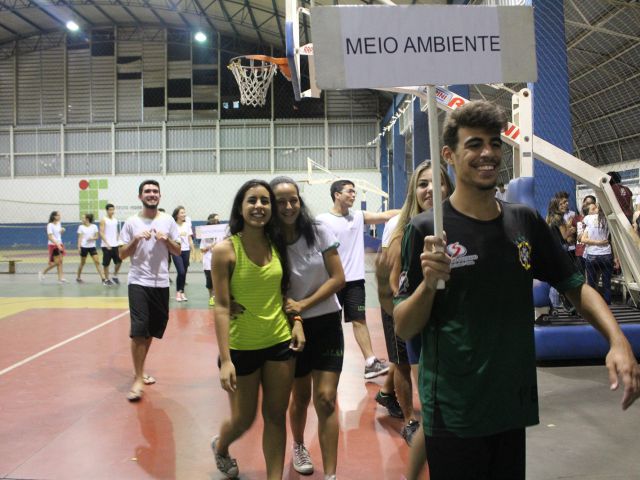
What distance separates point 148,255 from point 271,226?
2.34 m

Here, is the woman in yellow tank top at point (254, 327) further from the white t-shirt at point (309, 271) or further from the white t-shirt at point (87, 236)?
the white t-shirt at point (87, 236)

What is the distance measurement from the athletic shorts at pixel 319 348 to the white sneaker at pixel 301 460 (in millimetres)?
513

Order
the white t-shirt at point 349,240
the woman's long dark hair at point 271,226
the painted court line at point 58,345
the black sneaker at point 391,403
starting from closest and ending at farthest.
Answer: the woman's long dark hair at point 271,226, the black sneaker at point 391,403, the white t-shirt at point 349,240, the painted court line at point 58,345

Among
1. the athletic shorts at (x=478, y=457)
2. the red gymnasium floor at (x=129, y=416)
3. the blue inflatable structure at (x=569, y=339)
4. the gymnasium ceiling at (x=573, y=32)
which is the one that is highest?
the gymnasium ceiling at (x=573, y=32)

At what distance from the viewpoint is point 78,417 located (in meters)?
4.49

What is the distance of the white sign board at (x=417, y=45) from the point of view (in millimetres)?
1803

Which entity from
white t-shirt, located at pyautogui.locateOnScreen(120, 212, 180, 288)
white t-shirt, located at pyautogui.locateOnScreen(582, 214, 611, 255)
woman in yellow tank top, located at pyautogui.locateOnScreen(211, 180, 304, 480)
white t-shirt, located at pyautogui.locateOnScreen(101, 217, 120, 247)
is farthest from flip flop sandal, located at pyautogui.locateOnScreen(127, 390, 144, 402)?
white t-shirt, located at pyautogui.locateOnScreen(101, 217, 120, 247)

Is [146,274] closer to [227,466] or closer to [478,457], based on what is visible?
[227,466]

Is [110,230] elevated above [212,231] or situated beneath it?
elevated above

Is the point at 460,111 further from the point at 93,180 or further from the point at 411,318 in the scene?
the point at 93,180

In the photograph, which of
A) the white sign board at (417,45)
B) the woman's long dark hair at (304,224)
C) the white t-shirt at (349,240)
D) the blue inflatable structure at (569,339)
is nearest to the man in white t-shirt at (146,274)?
the white t-shirt at (349,240)

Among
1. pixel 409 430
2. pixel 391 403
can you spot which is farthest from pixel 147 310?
pixel 409 430

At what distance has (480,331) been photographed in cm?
181

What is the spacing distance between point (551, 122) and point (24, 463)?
6636 millimetres
